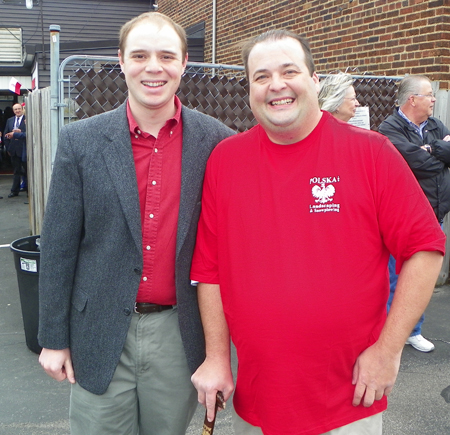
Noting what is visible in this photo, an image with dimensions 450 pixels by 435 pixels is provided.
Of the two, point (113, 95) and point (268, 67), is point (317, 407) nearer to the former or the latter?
point (268, 67)

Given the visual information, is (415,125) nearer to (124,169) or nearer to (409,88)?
(409,88)

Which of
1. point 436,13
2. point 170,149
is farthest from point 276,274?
point 436,13

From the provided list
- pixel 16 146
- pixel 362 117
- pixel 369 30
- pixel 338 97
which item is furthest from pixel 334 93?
pixel 16 146

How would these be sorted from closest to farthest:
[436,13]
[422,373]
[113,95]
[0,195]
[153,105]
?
[153,105] < [422,373] < [113,95] < [436,13] < [0,195]

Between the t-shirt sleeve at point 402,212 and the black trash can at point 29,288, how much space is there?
3080mm

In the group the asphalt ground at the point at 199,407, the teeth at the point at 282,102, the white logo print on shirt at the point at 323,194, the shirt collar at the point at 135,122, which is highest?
the teeth at the point at 282,102

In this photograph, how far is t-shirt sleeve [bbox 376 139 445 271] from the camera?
1.75 metres

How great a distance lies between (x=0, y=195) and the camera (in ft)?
43.6

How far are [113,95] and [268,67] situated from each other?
9.30 ft

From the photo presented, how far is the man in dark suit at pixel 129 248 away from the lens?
6.52ft

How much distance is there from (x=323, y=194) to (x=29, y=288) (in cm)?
322

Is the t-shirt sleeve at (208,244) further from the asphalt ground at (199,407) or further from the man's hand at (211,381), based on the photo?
the asphalt ground at (199,407)

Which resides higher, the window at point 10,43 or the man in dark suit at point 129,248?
the window at point 10,43

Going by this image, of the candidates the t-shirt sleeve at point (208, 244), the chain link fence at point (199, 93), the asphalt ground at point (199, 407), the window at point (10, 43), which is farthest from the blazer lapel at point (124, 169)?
the window at point (10, 43)
